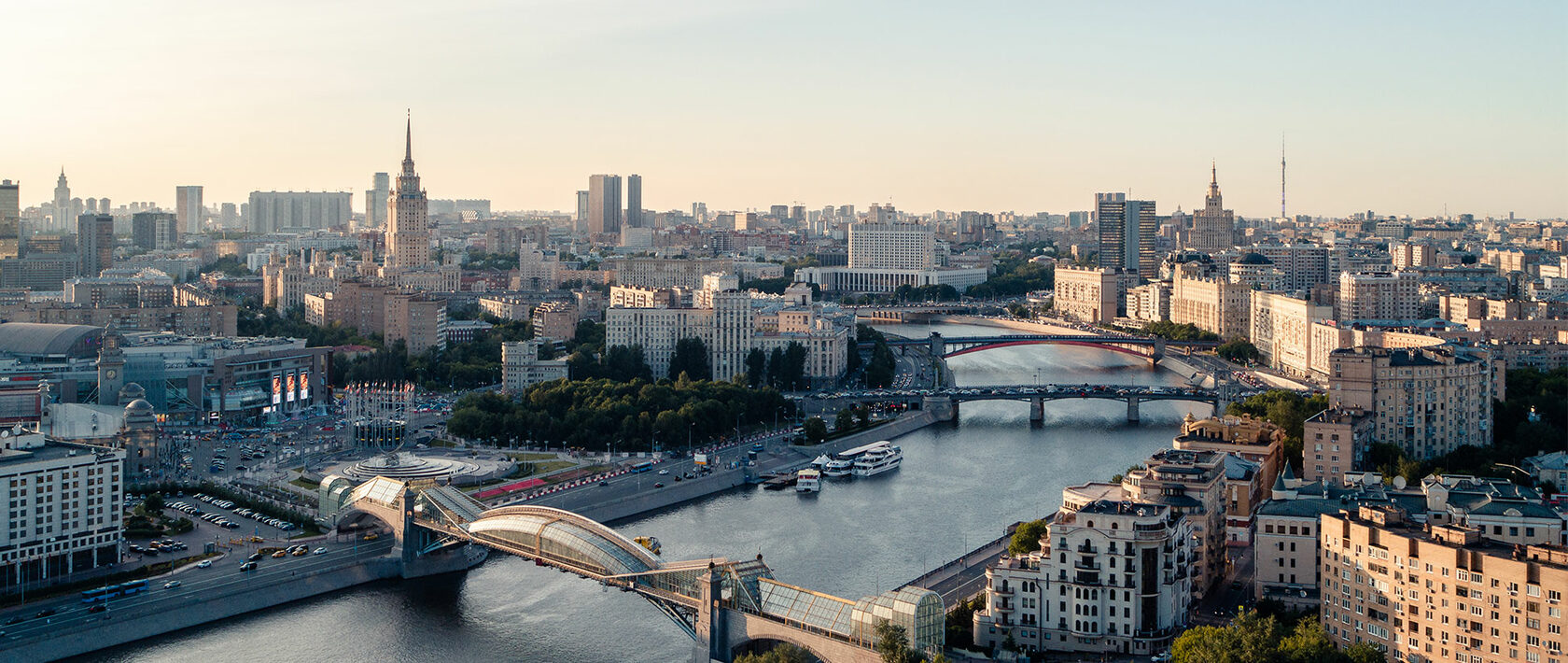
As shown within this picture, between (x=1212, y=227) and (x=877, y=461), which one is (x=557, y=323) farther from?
(x=1212, y=227)

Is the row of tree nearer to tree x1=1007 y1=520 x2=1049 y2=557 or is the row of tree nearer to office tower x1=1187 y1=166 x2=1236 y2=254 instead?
tree x1=1007 y1=520 x2=1049 y2=557

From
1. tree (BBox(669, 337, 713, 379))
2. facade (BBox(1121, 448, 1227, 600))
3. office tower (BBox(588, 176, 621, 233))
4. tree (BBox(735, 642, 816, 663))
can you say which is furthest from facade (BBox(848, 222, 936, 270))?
tree (BBox(735, 642, 816, 663))

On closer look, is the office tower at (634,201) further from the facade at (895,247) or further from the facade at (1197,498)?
the facade at (1197,498)

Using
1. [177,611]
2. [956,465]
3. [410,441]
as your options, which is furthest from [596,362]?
A: [177,611]

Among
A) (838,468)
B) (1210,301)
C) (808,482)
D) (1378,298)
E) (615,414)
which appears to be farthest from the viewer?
(1210,301)

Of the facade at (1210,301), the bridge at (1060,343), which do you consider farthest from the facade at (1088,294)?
the bridge at (1060,343)

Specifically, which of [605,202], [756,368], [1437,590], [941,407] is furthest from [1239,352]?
[605,202]
